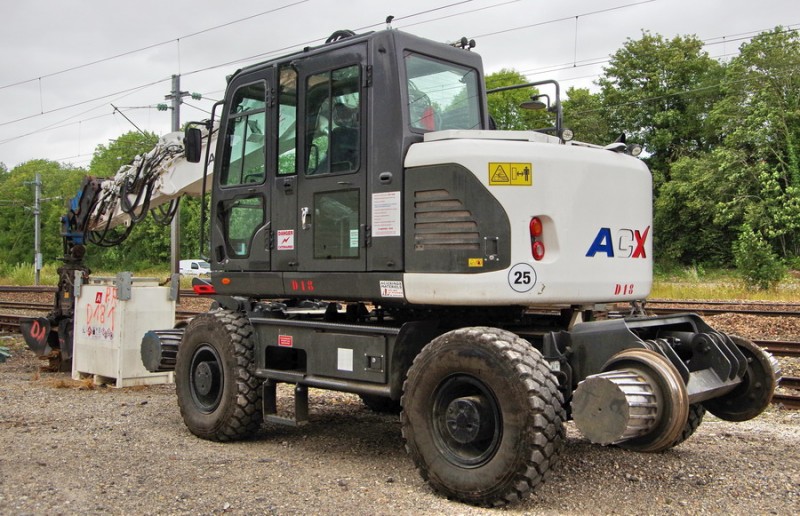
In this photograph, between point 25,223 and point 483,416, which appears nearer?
point 483,416

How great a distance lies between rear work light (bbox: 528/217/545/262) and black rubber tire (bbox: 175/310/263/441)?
2.86 meters

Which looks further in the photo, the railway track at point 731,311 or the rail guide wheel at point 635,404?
the railway track at point 731,311

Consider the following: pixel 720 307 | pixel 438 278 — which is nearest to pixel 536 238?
pixel 438 278

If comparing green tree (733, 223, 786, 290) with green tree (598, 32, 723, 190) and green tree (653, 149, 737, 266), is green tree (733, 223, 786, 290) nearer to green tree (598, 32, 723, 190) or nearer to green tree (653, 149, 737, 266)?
green tree (653, 149, 737, 266)

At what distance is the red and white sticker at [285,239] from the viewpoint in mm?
6801

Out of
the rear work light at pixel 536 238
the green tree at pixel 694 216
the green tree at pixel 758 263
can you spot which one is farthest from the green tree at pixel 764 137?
the rear work light at pixel 536 238

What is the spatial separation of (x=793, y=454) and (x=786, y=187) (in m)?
35.9

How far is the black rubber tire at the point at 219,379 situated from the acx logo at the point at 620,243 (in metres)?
3.13

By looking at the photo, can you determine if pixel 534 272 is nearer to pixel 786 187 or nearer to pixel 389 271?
pixel 389 271

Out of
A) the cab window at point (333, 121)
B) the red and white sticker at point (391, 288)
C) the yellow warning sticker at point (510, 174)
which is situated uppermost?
the cab window at point (333, 121)

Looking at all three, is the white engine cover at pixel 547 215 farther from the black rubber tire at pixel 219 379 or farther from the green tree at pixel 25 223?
the green tree at pixel 25 223

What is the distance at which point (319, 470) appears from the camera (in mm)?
6055

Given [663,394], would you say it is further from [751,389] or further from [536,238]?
[751,389]

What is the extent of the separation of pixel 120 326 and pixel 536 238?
639 cm
